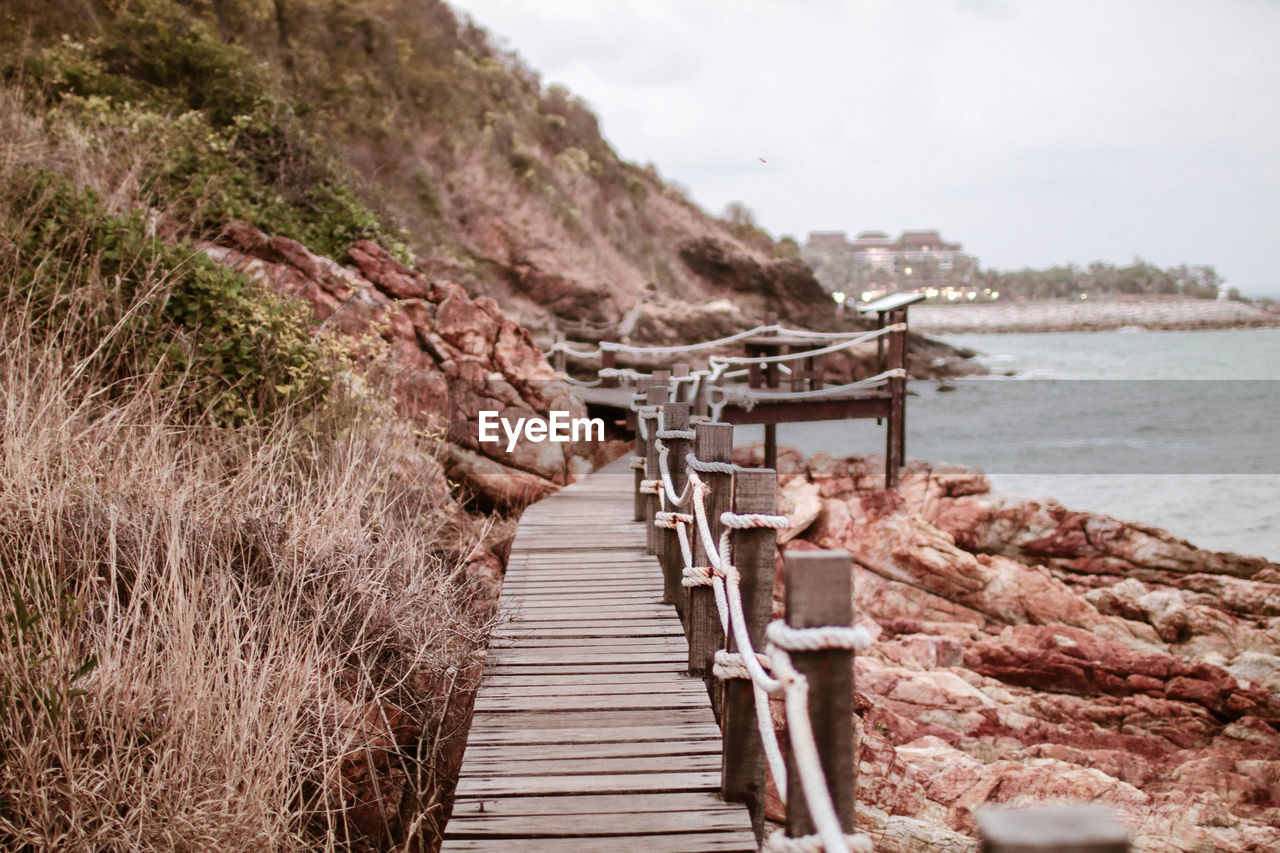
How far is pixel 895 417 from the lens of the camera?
44.4ft

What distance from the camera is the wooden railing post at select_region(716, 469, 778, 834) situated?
3092 millimetres

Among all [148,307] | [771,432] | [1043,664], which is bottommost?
[1043,664]

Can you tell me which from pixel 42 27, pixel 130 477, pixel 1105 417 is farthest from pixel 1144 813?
Result: pixel 1105 417

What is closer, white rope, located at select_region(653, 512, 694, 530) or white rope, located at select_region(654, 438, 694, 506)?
white rope, located at select_region(653, 512, 694, 530)

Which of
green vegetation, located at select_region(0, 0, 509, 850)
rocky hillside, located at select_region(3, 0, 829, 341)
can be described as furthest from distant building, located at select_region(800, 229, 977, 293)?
green vegetation, located at select_region(0, 0, 509, 850)

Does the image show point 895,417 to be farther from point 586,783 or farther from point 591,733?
point 586,783

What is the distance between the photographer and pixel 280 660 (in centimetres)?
364

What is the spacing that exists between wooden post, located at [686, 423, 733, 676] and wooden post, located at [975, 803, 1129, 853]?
98.8 inches

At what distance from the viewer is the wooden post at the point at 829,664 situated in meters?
1.79

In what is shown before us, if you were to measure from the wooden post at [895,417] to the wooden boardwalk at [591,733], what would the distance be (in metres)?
8.45

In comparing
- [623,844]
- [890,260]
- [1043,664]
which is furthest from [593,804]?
[890,260]

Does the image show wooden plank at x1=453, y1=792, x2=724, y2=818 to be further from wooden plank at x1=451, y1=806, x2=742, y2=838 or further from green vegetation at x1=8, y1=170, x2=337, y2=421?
green vegetation at x1=8, y1=170, x2=337, y2=421

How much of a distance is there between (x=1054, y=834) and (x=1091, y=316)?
422 ft

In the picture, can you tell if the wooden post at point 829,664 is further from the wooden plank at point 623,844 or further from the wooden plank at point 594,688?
the wooden plank at point 594,688
